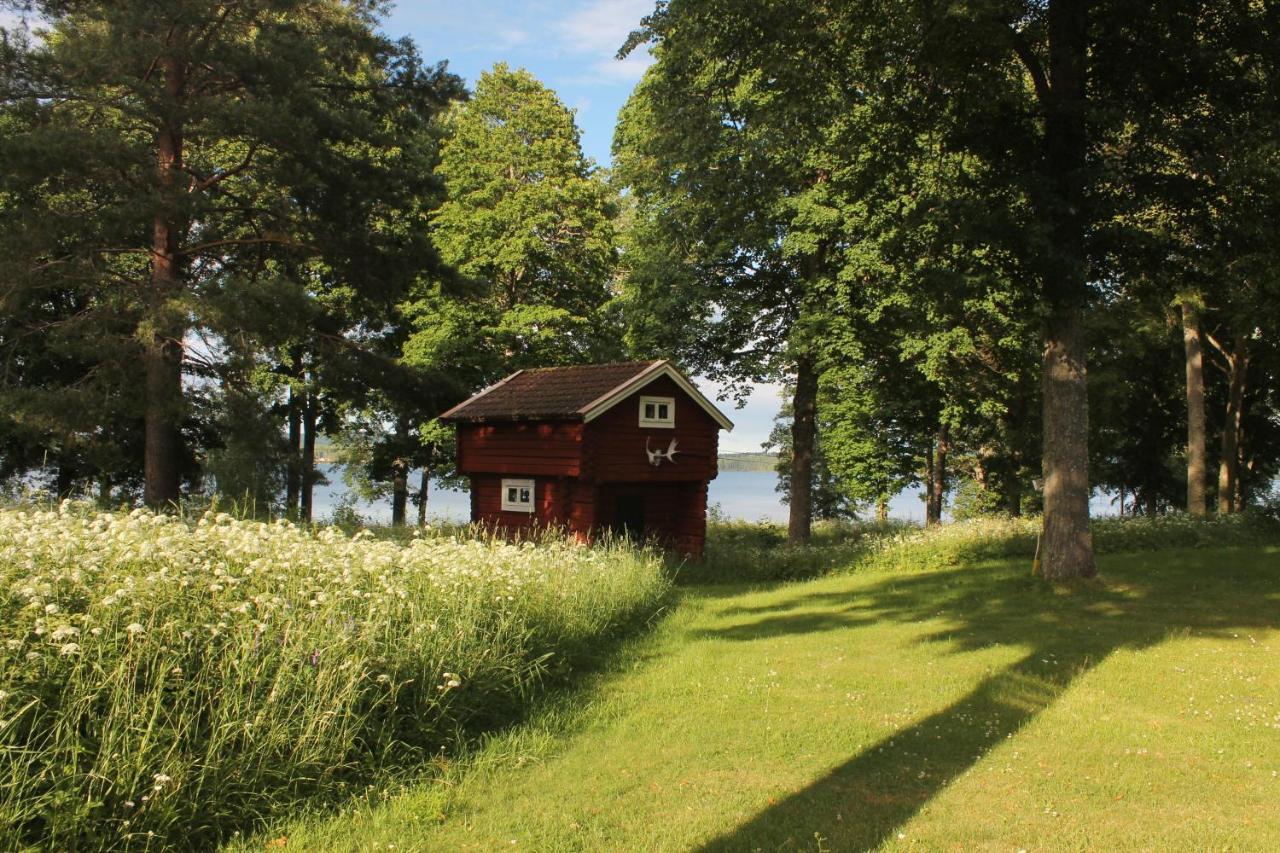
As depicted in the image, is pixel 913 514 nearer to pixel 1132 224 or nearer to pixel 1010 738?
pixel 1132 224

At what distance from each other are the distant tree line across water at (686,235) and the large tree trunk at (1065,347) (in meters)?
0.06

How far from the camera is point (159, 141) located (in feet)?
66.0

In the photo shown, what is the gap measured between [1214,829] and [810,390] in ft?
71.4

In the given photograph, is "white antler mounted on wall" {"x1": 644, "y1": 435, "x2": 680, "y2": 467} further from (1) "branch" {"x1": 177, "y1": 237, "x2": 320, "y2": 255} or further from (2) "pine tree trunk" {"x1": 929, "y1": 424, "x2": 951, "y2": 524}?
(2) "pine tree trunk" {"x1": 929, "y1": 424, "x2": 951, "y2": 524}

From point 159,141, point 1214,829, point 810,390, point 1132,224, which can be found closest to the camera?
point 1214,829

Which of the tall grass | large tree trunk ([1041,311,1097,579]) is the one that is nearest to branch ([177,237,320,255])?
the tall grass

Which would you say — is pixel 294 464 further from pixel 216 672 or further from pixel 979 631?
pixel 216 672

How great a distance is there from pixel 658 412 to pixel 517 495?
418cm

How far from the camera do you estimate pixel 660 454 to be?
2278 cm

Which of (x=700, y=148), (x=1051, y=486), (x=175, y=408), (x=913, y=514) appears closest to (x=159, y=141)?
(x=175, y=408)

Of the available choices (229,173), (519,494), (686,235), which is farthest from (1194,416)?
(229,173)

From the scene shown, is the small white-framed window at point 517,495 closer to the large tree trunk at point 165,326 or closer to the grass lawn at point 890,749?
the large tree trunk at point 165,326

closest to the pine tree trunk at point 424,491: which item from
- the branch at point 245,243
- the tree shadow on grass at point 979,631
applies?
the branch at point 245,243

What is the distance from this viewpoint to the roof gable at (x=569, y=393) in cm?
2119
